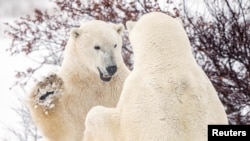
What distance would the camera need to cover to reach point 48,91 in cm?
315

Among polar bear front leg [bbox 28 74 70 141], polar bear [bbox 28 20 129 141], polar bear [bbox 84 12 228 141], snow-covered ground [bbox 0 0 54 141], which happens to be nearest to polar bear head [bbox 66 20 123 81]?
polar bear [bbox 28 20 129 141]

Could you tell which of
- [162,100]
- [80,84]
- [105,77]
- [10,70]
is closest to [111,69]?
[105,77]

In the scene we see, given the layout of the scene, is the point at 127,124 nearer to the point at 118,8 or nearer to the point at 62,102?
the point at 62,102

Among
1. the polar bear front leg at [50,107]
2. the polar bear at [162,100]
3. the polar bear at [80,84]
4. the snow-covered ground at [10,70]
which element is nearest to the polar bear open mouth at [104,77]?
the polar bear at [80,84]

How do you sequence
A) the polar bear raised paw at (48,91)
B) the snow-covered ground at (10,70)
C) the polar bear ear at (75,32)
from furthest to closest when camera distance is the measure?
the snow-covered ground at (10,70), the polar bear ear at (75,32), the polar bear raised paw at (48,91)

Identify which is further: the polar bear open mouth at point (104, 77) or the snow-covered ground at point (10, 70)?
the snow-covered ground at point (10, 70)

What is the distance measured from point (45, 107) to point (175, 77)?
0.91 meters

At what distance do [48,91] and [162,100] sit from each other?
82cm

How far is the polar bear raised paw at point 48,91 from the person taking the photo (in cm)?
312

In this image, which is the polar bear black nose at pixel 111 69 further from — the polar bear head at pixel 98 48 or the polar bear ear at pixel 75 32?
the polar bear ear at pixel 75 32

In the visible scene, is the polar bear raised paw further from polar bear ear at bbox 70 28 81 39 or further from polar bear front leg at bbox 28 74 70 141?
polar bear ear at bbox 70 28 81 39

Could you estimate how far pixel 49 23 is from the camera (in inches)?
293

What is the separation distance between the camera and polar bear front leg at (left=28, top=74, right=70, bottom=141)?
10.3ft

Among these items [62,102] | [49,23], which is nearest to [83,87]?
[62,102]
